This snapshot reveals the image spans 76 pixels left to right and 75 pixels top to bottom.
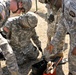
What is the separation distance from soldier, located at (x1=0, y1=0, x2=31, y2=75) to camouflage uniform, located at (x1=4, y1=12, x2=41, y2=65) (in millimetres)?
563

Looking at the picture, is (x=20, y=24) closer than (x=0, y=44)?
No

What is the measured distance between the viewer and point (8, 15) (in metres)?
4.63

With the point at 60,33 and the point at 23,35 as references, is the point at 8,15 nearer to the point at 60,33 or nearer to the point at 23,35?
the point at 60,33

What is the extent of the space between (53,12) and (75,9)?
2055mm

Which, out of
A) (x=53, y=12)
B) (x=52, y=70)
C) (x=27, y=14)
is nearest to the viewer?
(x=52, y=70)

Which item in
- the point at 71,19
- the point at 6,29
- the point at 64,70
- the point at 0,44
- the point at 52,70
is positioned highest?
the point at 71,19

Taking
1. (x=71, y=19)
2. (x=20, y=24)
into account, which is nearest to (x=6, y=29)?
(x=20, y=24)

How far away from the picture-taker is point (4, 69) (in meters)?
5.80

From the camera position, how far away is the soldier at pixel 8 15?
420 cm

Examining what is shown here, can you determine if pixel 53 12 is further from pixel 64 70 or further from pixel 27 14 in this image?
pixel 64 70

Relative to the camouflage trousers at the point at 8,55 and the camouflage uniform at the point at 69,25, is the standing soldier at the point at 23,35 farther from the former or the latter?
the camouflage trousers at the point at 8,55

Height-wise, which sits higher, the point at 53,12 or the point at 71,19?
the point at 71,19

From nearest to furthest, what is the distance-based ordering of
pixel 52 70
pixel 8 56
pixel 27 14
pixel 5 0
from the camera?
pixel 8 56 < pixel 5 0 < pixel 52 70 < pixel 27 14

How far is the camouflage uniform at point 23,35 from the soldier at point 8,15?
0.56 meters
